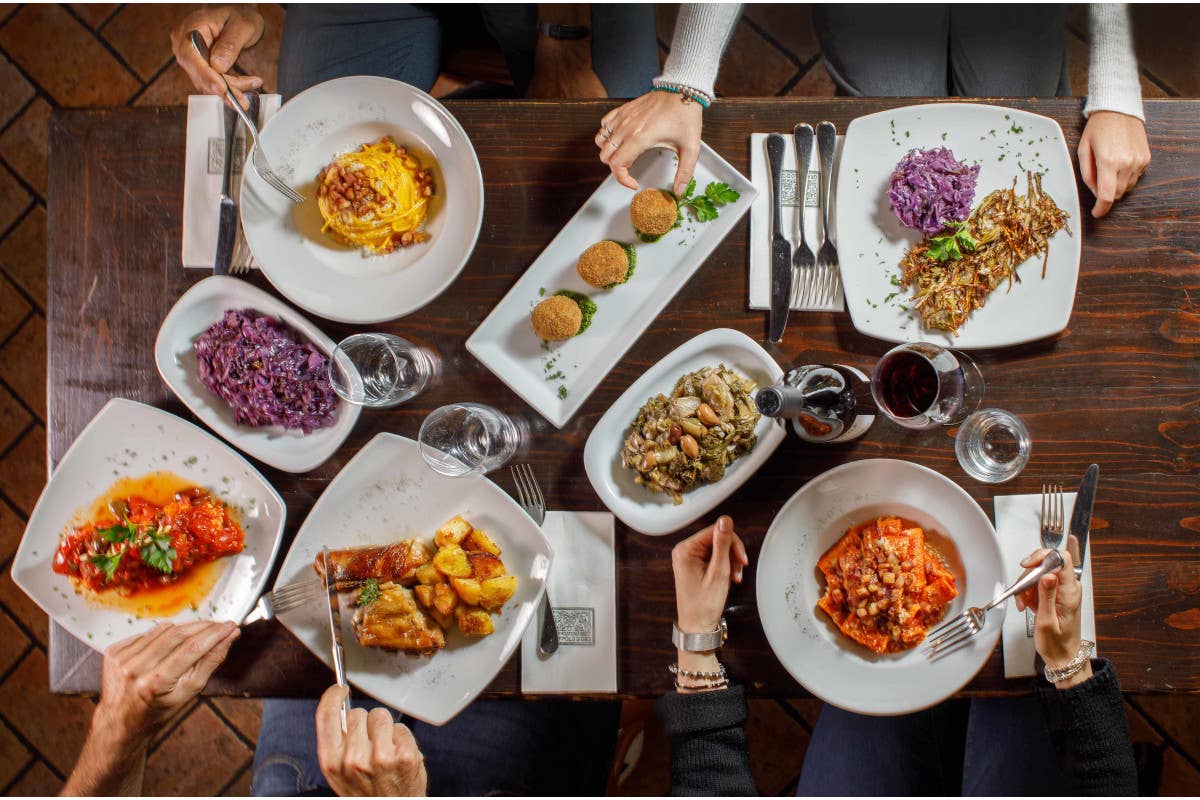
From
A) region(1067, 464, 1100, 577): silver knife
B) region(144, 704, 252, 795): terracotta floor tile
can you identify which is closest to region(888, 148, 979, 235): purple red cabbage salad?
region(1067, 464, 1100, 577): silver knife

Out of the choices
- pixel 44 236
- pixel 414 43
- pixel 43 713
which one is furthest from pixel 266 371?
pixel 43 713

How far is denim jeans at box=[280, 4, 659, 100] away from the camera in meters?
2.20

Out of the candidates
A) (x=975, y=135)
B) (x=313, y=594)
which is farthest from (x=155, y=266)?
(x=975, y=135)

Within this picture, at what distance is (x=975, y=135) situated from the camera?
1744mm

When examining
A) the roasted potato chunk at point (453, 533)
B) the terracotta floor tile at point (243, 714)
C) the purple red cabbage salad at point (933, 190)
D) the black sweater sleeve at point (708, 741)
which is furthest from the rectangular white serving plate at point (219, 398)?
the terracotta floor tile at point (243, 714)

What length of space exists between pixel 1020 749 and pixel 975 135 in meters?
1.57

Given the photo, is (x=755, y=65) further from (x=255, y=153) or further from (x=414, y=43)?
(x=255, y=153)

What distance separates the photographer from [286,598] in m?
1.77

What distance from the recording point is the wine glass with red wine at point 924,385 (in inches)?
62.6

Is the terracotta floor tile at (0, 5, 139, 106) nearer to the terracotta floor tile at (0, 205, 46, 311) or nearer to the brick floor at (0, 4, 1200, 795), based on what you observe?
the brick floor at (0, 4, 1200, 795)

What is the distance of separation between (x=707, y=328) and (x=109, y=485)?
1.52 metres

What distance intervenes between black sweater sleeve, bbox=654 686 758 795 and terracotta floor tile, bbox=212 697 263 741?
6.29ft

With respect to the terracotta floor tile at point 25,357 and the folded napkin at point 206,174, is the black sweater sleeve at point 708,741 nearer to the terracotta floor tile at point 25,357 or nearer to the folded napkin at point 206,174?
the folded napkin at point 206,174

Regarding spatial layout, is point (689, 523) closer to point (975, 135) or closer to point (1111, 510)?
point (1111, 510)
